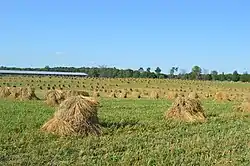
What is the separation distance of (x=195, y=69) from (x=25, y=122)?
547ft

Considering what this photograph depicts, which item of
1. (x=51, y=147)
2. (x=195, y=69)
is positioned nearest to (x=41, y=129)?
(x=51, y=147)

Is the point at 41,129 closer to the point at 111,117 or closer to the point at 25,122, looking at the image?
the point at 25,122

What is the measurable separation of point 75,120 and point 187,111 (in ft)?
27.0

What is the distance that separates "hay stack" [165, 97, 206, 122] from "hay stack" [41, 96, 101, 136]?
6.59m

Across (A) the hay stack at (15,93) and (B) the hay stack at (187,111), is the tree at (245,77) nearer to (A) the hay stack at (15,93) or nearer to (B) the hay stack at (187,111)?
(A) the hay stack at (15,93)

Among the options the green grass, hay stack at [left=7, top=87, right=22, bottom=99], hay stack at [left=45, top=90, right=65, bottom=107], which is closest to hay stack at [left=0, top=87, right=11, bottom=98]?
hay stack at [left=7, top=87, right=22, bottom=99]

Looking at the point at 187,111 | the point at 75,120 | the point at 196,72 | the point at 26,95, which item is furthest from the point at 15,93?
the point at 196,72

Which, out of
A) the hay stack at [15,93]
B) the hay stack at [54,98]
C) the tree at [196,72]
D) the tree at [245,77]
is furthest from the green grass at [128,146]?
the tree at [196,72]

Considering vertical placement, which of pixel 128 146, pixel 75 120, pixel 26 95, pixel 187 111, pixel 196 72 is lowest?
pixel 26 95

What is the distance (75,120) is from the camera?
15.2 m

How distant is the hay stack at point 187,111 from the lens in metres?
21.5

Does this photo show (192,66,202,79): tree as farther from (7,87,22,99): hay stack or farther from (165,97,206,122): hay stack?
(165,97,206,122): hay stack

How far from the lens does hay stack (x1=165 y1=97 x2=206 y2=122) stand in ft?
70.6

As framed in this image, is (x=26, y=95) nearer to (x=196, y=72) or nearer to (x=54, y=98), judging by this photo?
(x=54, y=98)
